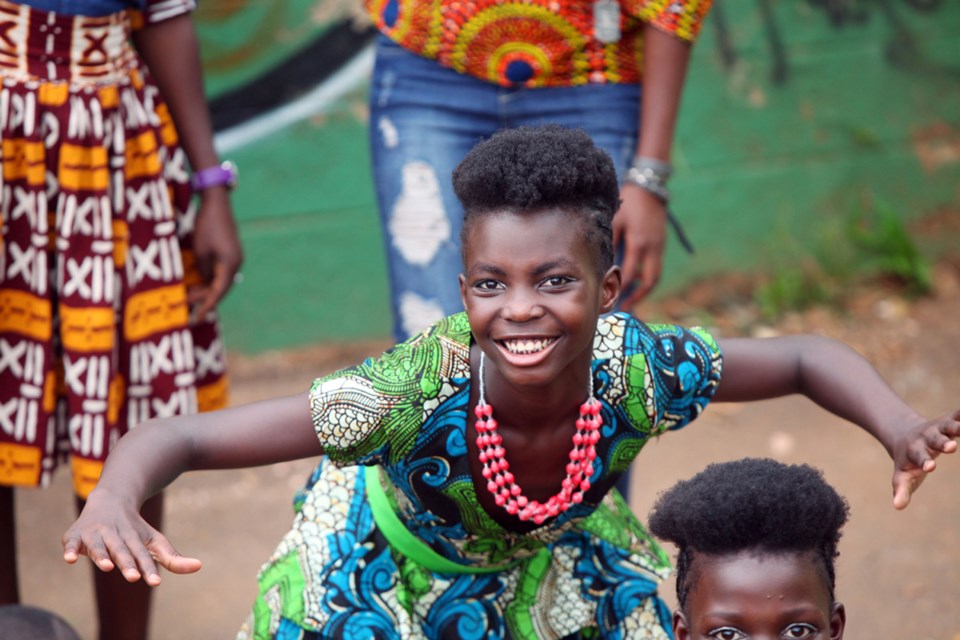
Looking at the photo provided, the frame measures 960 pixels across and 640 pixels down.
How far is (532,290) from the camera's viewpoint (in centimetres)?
219

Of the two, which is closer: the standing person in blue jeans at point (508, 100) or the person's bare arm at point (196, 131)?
the standing person in blue jeans at point (508, 100)

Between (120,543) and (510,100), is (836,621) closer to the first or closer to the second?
(120,543)

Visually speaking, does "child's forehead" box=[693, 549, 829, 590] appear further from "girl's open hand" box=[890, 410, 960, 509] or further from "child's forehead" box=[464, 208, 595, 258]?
"child's forehead" box=[464, 208, 595, 258]

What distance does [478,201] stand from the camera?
87.9 inches

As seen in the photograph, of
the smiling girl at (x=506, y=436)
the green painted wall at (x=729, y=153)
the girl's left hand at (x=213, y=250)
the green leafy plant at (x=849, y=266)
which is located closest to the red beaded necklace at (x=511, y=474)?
the smiling girl at (x=506, y=436)

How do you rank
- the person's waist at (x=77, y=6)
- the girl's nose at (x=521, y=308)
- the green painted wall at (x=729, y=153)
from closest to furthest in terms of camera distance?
the girl's nose at (x=521, y=308) → the person's waist at (x=77, y=6) → the green painted wall at (x=729, y=153)

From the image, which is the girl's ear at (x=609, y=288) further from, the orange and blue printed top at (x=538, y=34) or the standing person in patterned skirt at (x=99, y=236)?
the standing person in patterned skirt at (x=99, y=236)

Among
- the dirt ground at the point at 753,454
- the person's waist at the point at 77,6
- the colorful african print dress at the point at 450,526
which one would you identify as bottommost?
the dirt ground at the point at 753,454

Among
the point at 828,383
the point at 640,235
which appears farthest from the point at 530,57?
the point at 828,383

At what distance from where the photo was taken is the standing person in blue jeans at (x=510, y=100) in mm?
2857

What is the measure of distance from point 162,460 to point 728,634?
0.92m

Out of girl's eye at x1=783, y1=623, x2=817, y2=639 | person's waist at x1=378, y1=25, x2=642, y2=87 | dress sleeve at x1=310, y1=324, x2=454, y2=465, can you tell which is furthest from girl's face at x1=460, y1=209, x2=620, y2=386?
person's waist at x1=378, y1=25, x2=642, y2=87

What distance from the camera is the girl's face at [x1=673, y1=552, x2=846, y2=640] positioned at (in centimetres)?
204

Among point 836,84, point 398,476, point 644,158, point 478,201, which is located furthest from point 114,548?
point 836,84
